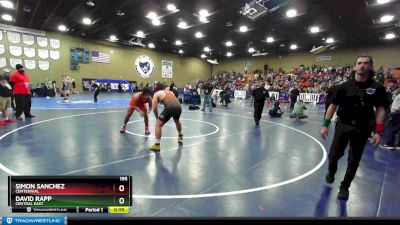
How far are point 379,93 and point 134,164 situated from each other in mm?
3956

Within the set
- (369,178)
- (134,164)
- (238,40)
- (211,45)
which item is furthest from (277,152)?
(211,45)

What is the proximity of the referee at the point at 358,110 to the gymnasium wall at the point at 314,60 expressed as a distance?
26406mm

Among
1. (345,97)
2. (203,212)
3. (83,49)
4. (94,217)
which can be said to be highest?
(83,49)

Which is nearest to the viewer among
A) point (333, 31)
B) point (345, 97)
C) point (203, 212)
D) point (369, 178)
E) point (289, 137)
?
point (203, 212)

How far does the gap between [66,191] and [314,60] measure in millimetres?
31949

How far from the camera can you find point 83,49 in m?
26.1

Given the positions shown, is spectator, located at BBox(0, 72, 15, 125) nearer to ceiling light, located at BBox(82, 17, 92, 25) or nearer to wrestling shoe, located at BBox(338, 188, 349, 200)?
wrestling shoe, located at BBox(338, 188, 349, 200)

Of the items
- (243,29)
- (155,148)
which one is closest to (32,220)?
(155,148)

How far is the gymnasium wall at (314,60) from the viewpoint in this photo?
23328 millimetres

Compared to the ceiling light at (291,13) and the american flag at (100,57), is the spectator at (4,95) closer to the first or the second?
the ceiling light at (291,13)

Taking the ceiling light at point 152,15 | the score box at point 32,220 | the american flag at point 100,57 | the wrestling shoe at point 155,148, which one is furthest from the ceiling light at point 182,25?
the score box at point 32,220

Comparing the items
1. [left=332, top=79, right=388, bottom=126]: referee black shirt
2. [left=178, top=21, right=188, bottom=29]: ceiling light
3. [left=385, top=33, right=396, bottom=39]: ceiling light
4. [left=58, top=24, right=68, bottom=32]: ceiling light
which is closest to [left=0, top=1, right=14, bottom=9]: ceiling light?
[left=58, top=24, right=68, bottom=32]: ceiling light

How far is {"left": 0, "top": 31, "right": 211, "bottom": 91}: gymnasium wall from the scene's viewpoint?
951 inches

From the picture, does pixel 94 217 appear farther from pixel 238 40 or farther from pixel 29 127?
pixel 238 40
